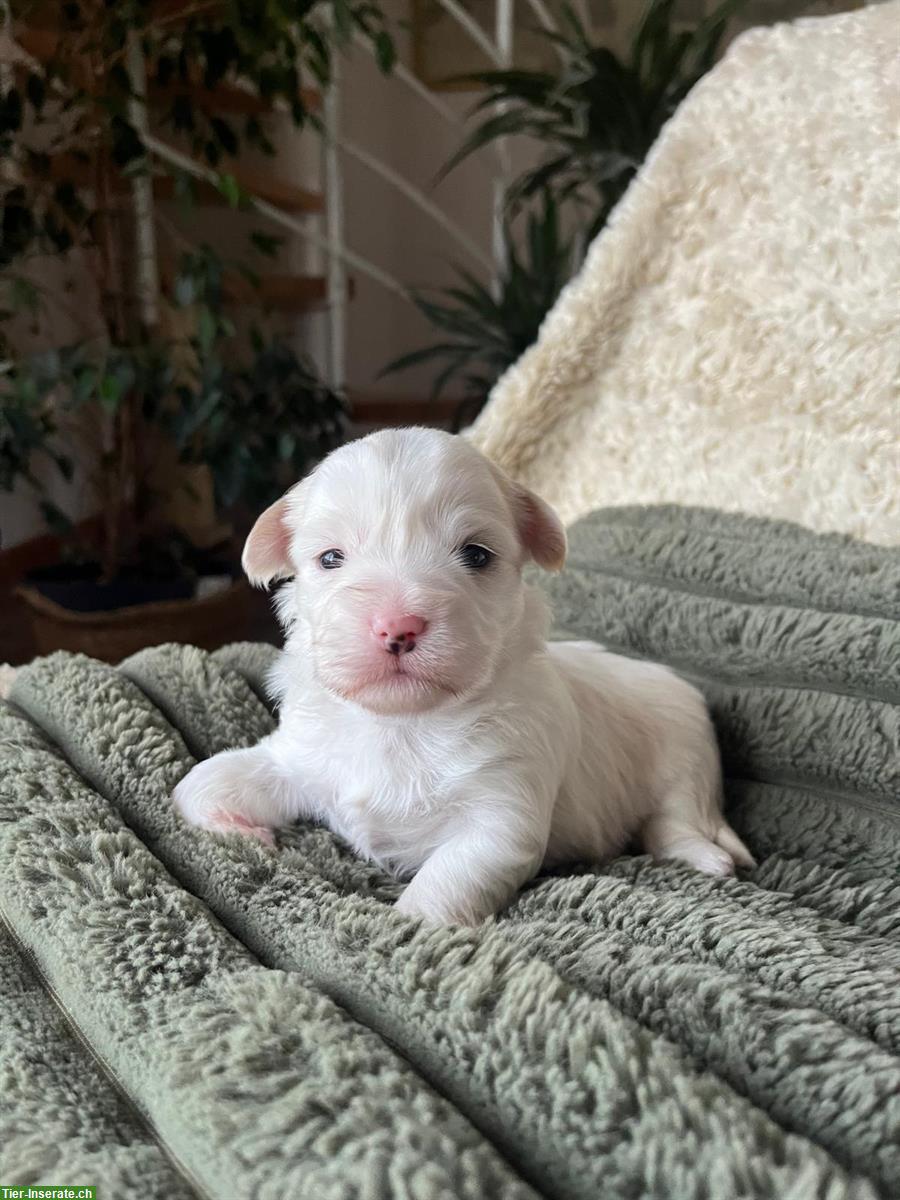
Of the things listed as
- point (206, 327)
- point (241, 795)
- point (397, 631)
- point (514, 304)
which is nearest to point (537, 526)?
point (397, 631)

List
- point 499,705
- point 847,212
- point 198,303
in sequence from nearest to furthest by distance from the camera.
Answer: point 499,705 < point 847,212 < point 198,303

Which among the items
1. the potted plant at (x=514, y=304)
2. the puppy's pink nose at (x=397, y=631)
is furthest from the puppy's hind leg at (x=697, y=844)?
the potted plant at (x=514, y=304)

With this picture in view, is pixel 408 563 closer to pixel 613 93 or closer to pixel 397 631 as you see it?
pixel 397 631

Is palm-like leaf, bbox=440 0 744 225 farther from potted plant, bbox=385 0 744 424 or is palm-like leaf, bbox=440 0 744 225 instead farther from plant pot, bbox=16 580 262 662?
plant pot, bbox=16 580 262 662

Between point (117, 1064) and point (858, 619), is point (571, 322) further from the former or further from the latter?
point (117, 1064)

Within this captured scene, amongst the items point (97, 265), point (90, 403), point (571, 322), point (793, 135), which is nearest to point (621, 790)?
point (571, 322)

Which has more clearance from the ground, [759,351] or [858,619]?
[759,351]

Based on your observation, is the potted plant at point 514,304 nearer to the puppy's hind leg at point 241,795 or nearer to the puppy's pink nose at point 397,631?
the puppy's hind leg at point 241,795

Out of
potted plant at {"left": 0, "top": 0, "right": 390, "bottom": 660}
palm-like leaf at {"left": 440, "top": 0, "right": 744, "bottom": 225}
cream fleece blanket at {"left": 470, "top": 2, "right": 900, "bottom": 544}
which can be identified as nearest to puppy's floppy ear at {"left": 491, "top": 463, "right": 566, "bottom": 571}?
cream fleece blanket at {"left": 470, "top": 2, "right": 900, "bottom": 544}
